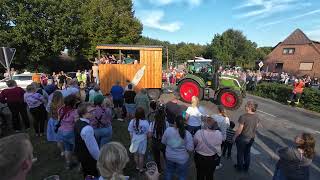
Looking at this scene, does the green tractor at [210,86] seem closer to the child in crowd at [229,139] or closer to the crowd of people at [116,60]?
the crowd of people at [116,60]

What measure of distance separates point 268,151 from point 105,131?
5029 millimetres

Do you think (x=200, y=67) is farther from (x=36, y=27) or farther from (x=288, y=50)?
(x=288, y=50)

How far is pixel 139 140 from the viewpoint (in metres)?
5.46

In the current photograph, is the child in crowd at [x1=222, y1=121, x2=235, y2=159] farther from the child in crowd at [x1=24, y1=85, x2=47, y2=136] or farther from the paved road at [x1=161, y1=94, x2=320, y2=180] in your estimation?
the child in crowd at [x1=24, y1=85, x2=47, y2=136]

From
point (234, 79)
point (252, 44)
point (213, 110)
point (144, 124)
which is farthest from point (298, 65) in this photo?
point (144, 124)

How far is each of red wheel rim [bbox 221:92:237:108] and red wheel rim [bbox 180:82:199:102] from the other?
1514mm

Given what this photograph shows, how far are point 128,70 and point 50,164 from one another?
339 inches

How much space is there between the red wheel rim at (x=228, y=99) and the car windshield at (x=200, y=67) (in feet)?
6.90

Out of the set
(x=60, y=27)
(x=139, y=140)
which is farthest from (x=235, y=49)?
(x=139, y=140)

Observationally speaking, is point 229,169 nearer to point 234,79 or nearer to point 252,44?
point 234,79

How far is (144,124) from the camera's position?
5332 millimetres

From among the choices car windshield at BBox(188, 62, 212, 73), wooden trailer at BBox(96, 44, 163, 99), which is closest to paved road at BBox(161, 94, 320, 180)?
car windshield at BBox(188, 62, 212, 73)

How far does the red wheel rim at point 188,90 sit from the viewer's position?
14.2 meters

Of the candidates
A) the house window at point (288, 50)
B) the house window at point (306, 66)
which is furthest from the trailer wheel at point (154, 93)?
the house window at point (288, 50)
